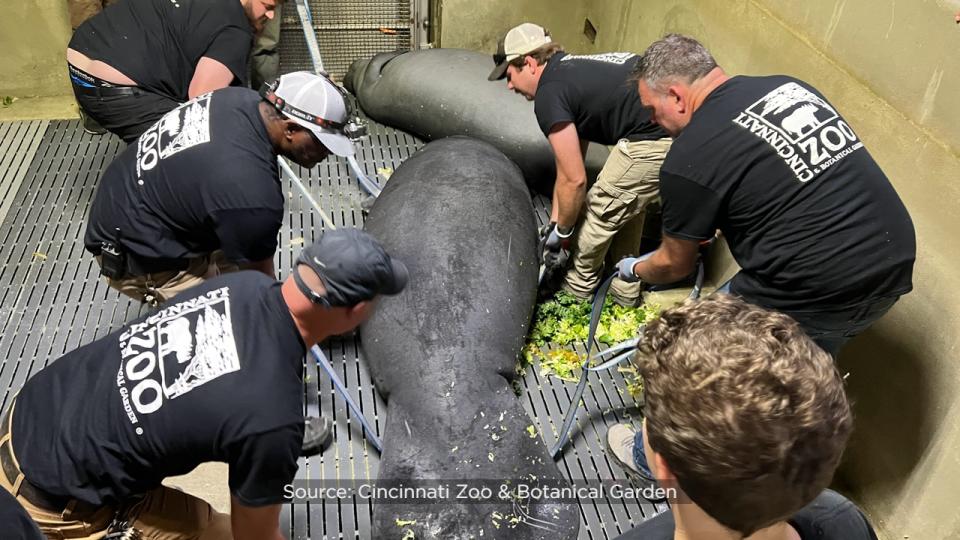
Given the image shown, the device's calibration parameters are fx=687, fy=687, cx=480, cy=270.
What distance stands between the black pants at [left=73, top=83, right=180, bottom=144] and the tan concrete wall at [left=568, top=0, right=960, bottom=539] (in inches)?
153

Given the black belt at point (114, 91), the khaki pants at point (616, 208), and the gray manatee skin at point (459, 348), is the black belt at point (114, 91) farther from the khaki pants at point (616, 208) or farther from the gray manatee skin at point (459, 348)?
the khaki pants at point (616, 208)

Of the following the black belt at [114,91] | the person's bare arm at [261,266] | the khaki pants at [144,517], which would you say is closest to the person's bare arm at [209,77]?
the black belt at [114,91]

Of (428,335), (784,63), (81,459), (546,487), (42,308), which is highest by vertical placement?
(784,63)

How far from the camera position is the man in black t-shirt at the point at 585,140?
4.07 metres

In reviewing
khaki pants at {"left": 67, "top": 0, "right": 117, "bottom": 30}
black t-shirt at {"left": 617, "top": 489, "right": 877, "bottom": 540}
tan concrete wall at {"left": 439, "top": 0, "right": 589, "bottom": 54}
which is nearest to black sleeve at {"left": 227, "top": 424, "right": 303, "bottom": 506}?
black t-shirt at {"left": 617, "top": 489, "right": 877, "bottom": 540}

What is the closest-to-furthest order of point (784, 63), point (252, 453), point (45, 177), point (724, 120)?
point (252, 453) < point (724, 120) < point (784, 63) < point (45, 177)

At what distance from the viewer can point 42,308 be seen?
4.19m

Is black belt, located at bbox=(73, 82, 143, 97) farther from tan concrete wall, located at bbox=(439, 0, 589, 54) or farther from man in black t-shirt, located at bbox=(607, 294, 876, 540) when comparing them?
man in black t-shirt, located at bbox=(607, 294, 876, 540)

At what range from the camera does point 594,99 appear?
406 centimetres

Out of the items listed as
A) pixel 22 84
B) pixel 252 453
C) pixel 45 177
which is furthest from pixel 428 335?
pixel 22 84

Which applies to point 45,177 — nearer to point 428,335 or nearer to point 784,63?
point 428,335

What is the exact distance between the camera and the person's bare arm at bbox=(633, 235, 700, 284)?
325 centimetres

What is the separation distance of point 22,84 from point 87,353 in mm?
5599

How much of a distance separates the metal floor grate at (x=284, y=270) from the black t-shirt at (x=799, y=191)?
1343 mm
